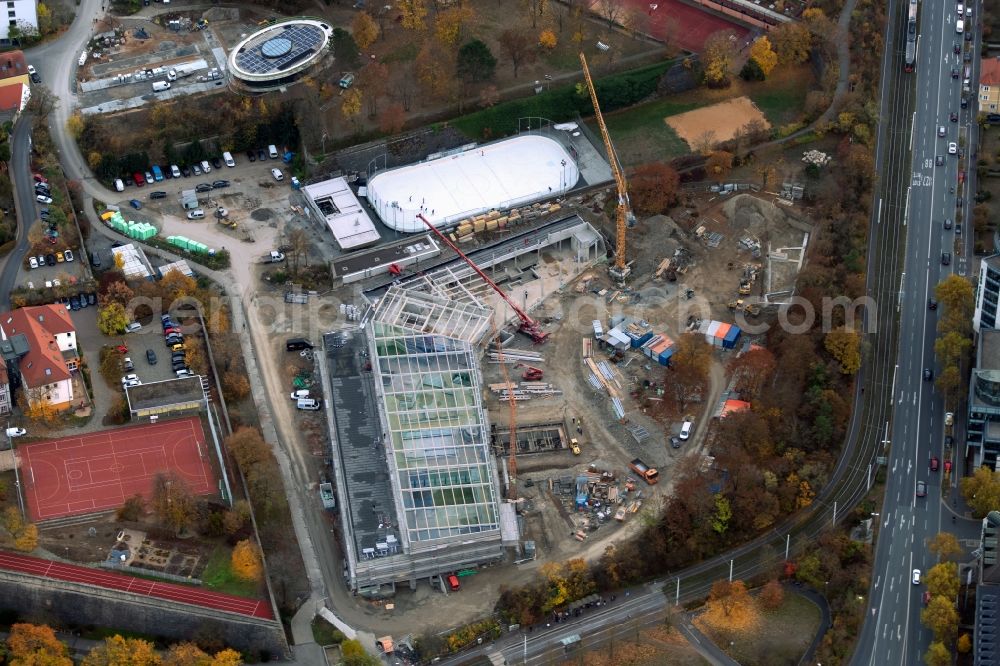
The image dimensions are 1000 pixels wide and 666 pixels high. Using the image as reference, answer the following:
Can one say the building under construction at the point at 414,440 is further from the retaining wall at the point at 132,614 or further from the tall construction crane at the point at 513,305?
the retaining wall at the point at 132,614

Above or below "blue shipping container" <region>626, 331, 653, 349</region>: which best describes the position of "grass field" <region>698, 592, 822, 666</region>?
below

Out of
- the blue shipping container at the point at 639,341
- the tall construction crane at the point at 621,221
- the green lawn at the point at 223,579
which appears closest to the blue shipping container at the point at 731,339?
the blue shipping container at the point at 639,341

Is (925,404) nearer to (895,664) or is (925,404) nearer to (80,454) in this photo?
(895,664)

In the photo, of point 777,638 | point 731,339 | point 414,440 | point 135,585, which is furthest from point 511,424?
point 135,585

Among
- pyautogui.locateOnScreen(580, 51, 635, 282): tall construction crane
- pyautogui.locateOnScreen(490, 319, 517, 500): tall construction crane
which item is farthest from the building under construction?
pyautogui.locateOnScreen(580, 51, 635, 282): tall construction crane

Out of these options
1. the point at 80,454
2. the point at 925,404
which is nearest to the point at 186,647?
the point at 80,454

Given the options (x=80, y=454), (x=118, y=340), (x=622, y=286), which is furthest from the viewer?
(x=622, y=286)

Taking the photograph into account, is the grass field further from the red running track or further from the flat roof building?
the flat roof building
